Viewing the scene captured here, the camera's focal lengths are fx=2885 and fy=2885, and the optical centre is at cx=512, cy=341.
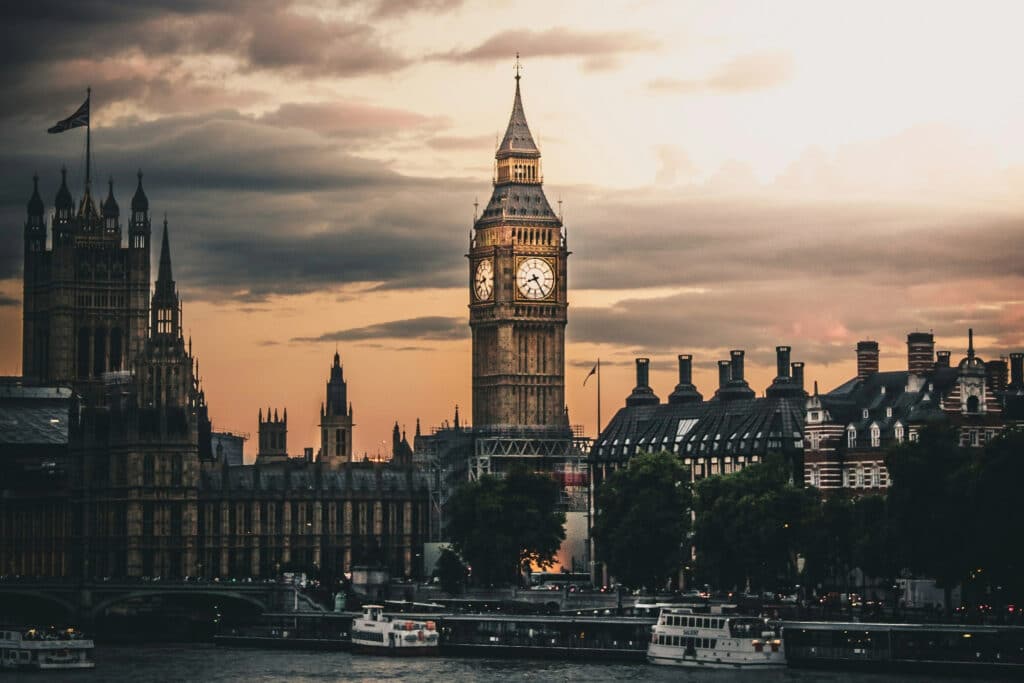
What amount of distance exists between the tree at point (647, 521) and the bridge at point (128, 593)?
21.5 m

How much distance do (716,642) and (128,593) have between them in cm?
5607

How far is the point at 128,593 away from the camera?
181 metres

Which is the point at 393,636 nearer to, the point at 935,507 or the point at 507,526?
the point at 507,526

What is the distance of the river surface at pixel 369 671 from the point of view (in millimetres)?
132000

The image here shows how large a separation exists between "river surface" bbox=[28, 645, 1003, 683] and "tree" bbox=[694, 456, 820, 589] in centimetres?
1242

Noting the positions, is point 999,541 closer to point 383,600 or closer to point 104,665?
point 104,665

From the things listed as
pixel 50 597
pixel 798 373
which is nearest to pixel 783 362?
pixel 798 373

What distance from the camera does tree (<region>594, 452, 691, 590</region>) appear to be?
16525 centimetres

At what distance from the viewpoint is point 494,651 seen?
15062 centimetres

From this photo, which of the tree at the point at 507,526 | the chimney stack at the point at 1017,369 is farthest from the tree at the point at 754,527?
the tree at the point at 507,526

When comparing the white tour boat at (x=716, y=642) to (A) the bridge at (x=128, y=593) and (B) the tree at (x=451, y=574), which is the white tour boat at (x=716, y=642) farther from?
(A) the bridge at (x=128, y=593)

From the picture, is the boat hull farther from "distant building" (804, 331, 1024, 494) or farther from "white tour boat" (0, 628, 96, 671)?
"distant building" (804, 331, 1024, 494)

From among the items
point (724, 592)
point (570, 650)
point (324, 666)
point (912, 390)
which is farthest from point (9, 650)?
point (912, 390)

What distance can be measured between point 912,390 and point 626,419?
4308cm
